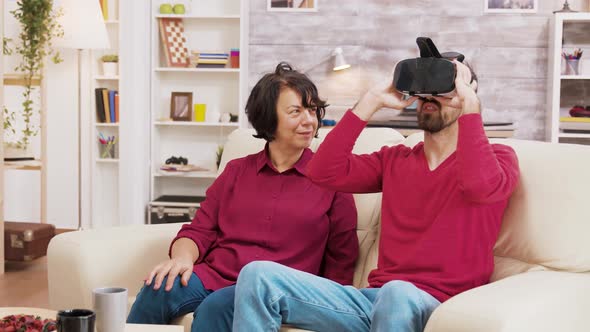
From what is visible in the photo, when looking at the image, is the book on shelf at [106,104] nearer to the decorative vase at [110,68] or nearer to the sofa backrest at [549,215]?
the decorative vase at [110,68]

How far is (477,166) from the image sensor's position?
6.09ft

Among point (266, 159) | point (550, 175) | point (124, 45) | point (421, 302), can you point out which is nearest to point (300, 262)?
point (266, 159)

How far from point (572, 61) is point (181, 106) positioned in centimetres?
269

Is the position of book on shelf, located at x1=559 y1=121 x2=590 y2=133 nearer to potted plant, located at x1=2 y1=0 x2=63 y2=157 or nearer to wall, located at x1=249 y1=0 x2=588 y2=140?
wall, located at x1=249 y1=0 x2=588 y2=140

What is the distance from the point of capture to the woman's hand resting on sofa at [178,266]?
210 cm

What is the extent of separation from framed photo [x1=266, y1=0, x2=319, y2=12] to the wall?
4cm

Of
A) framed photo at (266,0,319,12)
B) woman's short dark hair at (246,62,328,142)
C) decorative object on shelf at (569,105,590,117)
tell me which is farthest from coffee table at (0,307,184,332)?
decorative object on shelf at (569,105,590,117)

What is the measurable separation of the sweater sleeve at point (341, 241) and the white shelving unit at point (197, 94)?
3237 millimetres

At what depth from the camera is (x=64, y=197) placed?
573 cm

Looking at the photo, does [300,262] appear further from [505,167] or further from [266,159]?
[505,167]

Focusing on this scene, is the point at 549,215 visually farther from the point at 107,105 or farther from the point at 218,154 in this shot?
the point at 107,105

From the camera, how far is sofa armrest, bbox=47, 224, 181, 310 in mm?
2309

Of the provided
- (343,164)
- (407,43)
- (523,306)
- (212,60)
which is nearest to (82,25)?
(212,60)

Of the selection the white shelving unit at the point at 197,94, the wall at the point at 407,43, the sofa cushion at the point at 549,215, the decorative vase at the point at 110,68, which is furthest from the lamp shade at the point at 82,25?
the sofa cushion at the point at 549,215
